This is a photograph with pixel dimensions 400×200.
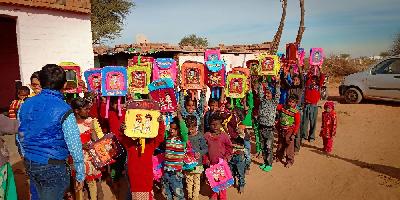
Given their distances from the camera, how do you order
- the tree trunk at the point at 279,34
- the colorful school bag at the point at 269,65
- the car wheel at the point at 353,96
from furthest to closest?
the tree trunk at the point at 279,34
the car wheel at the point at 353,96
the colorful school bag at the point at 269,65

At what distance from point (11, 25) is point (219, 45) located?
8.64 m

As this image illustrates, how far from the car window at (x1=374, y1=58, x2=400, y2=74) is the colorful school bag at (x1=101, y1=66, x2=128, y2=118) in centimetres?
1156

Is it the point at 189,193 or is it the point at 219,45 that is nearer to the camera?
the point at 189,193

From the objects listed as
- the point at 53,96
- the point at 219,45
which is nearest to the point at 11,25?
the point at 219,45

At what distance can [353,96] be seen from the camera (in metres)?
14.1

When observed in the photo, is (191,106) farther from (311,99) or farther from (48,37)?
(48,37)

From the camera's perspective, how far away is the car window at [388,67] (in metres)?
13.0

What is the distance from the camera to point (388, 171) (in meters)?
6.52

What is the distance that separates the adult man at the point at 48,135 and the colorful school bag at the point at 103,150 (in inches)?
52.4

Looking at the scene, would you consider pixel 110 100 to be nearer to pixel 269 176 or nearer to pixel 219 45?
pixel 269 176

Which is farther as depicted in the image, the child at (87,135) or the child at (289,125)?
the child at (289,125)

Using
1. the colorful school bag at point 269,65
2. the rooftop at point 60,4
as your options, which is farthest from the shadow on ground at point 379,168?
the rooftop at point 60,4

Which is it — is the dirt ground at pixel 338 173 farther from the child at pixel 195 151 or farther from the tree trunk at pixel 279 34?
the tree trunk at pixel 279 34

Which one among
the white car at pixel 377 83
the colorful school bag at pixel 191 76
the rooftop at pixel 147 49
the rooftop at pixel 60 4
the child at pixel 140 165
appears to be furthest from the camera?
the white car at pixel 377 83
